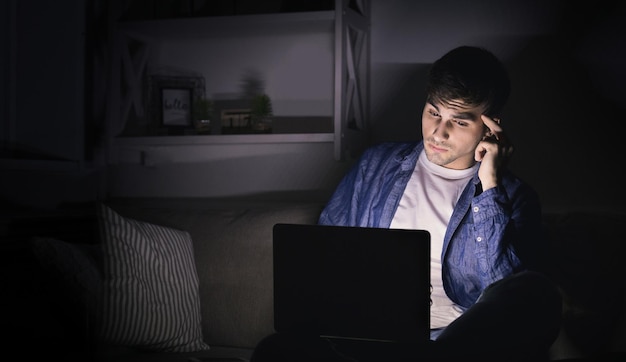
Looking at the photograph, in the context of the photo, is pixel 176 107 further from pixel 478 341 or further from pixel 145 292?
pixel 478 341

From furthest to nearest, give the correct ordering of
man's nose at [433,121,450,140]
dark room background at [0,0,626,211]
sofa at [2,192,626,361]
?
1. dark room background at [0,0,626,211]
2. man's nose at [433,121,450,140]
3. sofa at [2,192,626,361]

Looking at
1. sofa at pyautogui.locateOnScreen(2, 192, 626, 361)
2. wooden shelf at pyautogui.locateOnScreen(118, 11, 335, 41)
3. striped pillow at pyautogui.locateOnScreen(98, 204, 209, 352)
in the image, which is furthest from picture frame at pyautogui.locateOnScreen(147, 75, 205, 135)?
striped pillow at pyautogui.locateOnScreen(98, 204, 209, 352)

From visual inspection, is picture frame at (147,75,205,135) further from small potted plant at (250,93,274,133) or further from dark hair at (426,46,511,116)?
dark hair at (426,46,511,116)

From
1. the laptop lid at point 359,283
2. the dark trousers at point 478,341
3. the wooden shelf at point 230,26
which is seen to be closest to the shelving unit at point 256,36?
the wooden shelf at point 230,26

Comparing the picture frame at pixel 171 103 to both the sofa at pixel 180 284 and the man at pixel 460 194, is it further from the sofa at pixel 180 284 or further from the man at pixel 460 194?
the man at pixel 460 194

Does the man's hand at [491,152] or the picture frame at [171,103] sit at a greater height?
the picture frame at [171,103]

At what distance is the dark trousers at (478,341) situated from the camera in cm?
119

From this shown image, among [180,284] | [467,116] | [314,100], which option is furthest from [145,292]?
[467,116]

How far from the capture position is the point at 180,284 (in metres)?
1.94

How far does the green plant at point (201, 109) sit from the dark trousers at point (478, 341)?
→ 1179 mm

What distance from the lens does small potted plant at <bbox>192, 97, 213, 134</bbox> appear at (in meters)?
2.34

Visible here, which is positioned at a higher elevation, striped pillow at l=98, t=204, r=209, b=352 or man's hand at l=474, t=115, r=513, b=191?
man's hand at l=474, t=115, r=513, b=191

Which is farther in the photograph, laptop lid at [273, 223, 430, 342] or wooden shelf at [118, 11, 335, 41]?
wooden shelf at [118, 11, 335, 41]

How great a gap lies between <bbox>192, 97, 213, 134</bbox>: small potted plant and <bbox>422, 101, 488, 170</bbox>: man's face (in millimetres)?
775
